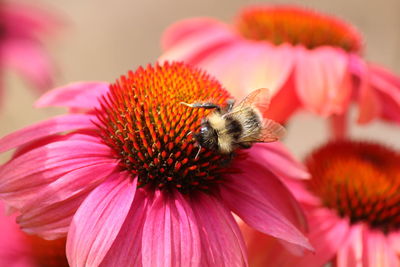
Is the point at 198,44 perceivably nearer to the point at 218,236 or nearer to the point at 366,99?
the point at 366,99

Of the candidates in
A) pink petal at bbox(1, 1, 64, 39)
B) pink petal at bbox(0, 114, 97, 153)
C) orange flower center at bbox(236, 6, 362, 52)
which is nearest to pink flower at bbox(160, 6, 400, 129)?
orange flower center at bbox(236, 6, 362, 52)

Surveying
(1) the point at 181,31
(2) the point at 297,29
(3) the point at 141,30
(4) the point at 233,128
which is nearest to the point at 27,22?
(1) the point at 181,31

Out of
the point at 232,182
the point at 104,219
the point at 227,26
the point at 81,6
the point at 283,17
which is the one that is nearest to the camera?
the point at 104,219

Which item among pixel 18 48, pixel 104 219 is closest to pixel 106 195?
pixel 104 219

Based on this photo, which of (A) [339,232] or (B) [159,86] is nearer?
(B) [159,86]

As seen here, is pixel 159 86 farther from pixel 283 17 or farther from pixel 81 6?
pixel 81 6

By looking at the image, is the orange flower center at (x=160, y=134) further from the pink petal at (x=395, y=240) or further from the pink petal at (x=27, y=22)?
the pink petal at (x=27, y=22)

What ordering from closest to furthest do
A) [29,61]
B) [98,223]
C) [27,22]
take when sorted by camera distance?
[98,223] → [29,61] → [27,22]
